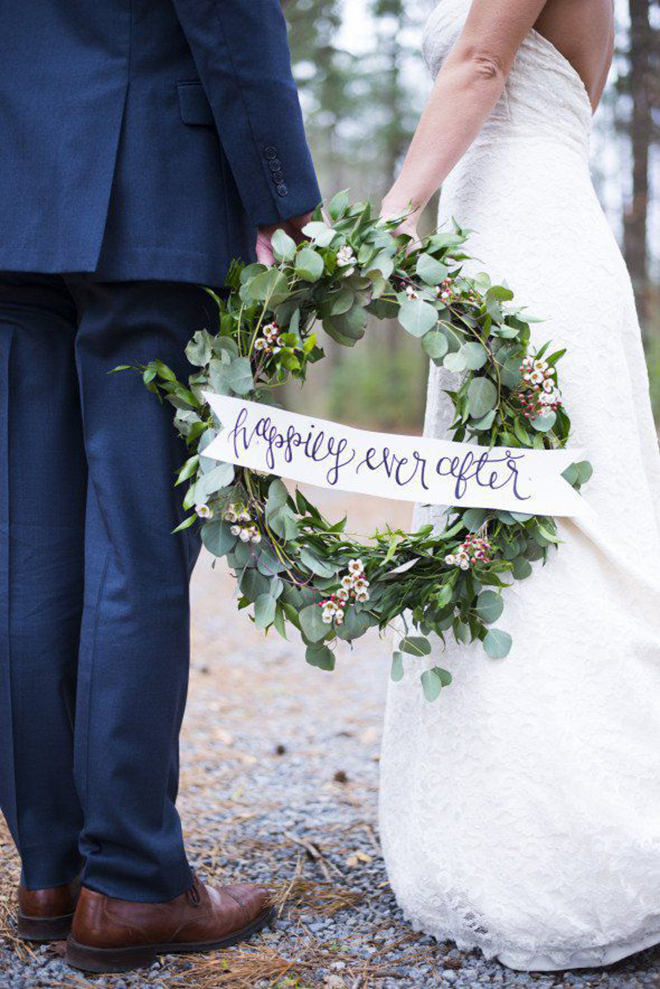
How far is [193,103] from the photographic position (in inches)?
60.9

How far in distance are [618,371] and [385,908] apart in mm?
Result: 1098

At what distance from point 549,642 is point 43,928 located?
103cm

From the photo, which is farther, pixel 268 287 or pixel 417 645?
pixel 417 645

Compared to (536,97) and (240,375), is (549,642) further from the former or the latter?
(536,97)

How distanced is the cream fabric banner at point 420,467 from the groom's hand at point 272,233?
0.28m

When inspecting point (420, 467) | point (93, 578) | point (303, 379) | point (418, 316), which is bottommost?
point (93, 578)

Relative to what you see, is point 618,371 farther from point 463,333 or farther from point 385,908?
point 385,908

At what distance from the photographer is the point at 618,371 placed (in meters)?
1.70

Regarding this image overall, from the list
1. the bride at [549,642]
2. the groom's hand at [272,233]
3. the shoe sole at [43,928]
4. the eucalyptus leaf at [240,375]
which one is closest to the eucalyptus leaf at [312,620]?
the bride at [549,642]

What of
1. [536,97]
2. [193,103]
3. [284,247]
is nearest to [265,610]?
[284,247]

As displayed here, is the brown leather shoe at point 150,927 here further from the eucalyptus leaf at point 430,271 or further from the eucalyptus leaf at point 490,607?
the eucalyptus leaf at point 430,271

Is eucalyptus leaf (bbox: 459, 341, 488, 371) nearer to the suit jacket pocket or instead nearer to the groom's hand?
the groom's hand

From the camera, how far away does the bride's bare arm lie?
1.62 meters

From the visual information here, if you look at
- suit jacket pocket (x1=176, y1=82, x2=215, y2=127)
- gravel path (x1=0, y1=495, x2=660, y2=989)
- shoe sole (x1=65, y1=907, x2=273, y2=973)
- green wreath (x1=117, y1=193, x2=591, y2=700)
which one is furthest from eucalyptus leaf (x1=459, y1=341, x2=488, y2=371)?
shoe sole (x1=65, y1=907, x2=273, y2=973)
